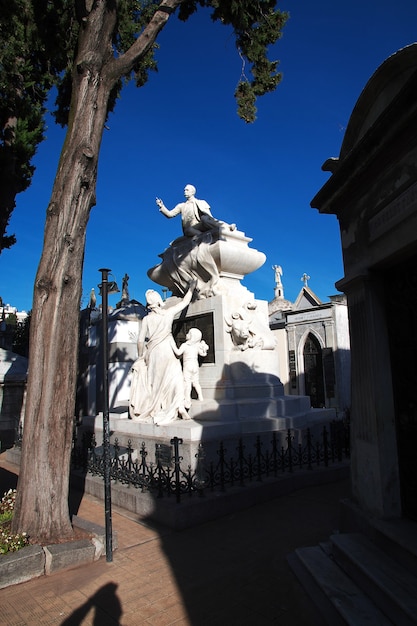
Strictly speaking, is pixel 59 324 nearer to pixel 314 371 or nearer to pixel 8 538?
pixel 8 538

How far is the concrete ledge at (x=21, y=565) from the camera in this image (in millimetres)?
3811

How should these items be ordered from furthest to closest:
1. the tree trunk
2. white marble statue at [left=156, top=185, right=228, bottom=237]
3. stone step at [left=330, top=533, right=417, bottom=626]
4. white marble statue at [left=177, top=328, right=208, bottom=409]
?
white marble statue at [left=156, top=185, right=228, bottom=237]
white marble statue at [left=177, top=328, right=208, bottom=409]
the tree trunk
stone step at [left=330, top=533, right=417, bottom=626]

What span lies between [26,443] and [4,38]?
1108cm

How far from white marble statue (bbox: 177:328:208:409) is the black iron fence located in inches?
57.6

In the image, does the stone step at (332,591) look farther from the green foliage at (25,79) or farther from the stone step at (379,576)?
the green foliage at (25,79)

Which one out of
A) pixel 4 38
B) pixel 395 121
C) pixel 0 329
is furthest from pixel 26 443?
pixel 0 329

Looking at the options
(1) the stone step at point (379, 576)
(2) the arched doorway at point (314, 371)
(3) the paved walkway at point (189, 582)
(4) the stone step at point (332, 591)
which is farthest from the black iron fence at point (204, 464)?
(2) the arched doorway at point (314, 371)

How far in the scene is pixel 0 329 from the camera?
24.9m

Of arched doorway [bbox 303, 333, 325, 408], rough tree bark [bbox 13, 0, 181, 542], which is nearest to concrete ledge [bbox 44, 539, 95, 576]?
rough tree bark [bbox 13, 0, 181, 542]

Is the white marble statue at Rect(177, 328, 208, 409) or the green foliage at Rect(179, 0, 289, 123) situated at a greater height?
the green foliage at Rect(179, 0, 289, 123)

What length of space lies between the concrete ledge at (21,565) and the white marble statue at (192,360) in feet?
12.6

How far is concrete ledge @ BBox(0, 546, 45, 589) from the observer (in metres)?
3.81

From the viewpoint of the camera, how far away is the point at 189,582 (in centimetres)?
373

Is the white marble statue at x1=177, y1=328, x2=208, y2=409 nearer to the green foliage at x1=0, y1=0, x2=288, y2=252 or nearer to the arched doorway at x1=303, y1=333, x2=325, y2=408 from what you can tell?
the green foliage at x1=0, y1=0, x2=288, y2=252
